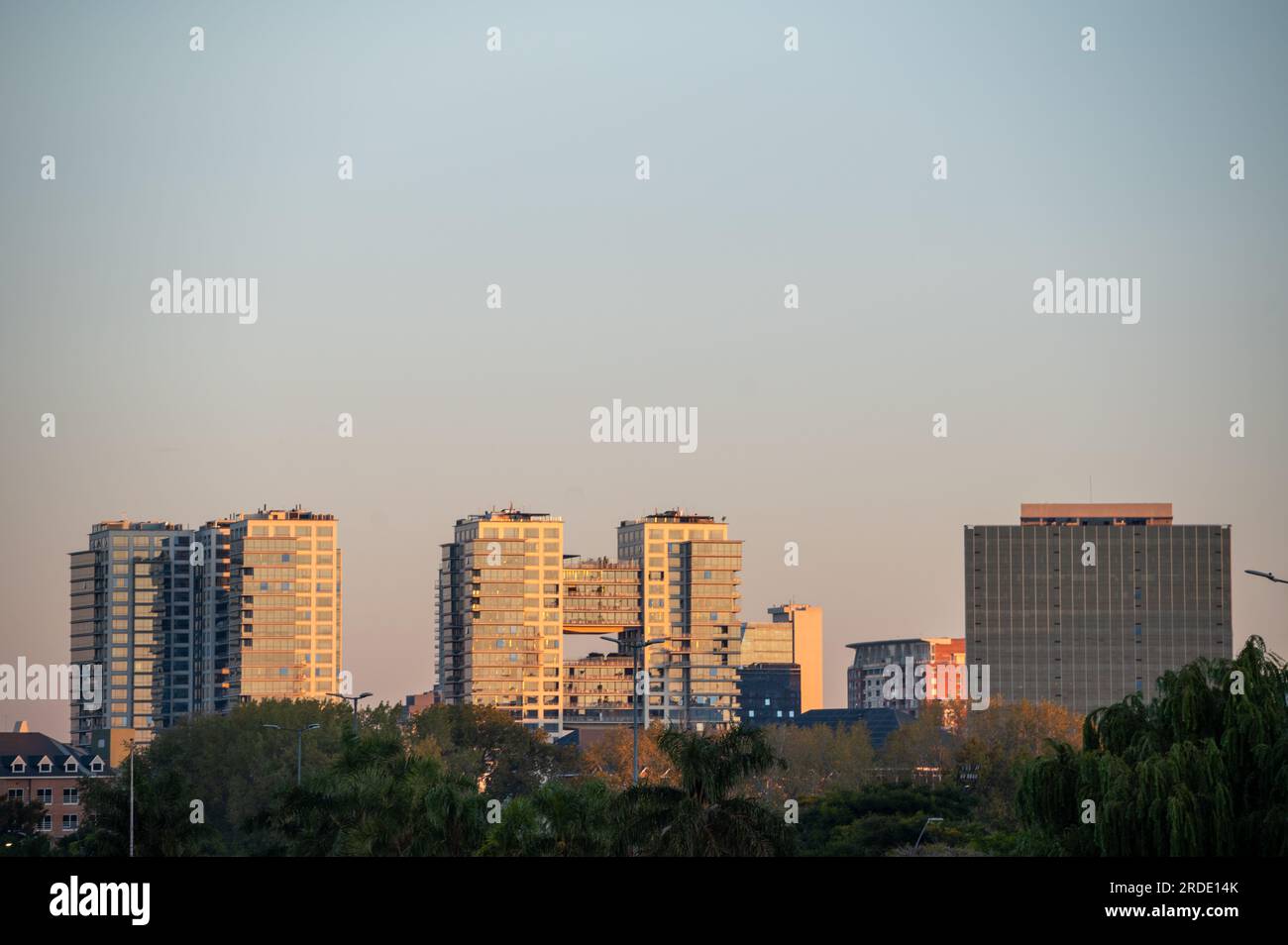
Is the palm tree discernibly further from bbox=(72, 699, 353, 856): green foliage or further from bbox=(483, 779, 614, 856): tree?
bbox=(72, 699, 353, 856): green foliage

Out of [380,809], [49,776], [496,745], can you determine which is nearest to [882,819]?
[380,809]

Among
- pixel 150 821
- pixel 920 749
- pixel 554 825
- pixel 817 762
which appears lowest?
pixel 817 762

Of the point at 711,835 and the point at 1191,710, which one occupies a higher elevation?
the point at 1191,710

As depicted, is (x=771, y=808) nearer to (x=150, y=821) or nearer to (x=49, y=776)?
(x=150, y=821)

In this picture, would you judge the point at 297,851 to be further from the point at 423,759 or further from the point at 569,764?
the point at 569,764

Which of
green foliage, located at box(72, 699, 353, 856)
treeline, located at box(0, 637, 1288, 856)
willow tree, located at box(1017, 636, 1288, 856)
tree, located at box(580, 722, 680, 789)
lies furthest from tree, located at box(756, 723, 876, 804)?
willow tree, located at box(1017, 636, 1288, 856)
